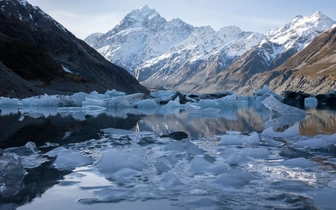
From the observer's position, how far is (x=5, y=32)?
3701 inches

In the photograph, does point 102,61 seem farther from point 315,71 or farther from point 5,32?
point 315,71

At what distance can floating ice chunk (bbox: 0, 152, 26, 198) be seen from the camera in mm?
6011

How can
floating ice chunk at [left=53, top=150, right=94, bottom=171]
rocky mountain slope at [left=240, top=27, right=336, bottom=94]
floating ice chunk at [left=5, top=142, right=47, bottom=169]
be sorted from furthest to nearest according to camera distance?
1. rocky mountain slope at [left=240, top=27, right=336, bottom=94]
2. floating ice chunk at [left=5, top=142, right=47, bottom=169]
3. floating ice chunk at [left=53, top=150, right=94, bottom=171]

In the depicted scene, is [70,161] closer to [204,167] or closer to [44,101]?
[204,167]

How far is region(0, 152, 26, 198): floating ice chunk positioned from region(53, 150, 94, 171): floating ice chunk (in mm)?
1327

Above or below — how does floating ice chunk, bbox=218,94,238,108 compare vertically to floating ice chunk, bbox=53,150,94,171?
above

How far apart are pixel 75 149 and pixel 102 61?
4378 inches

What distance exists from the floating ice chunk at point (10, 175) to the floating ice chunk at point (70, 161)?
52.2 inches

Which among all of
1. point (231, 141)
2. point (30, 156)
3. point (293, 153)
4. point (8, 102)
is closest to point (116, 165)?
point (30, 156)

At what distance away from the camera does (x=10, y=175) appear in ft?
21.5

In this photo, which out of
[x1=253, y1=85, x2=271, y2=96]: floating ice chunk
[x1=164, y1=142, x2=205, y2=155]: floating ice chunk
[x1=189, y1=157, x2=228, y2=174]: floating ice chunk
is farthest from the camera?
[x1=253, y1=85, x2=271, y2=96]: floating ice chunk

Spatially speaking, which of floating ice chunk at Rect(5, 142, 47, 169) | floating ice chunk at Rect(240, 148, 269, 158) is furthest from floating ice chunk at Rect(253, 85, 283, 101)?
floating ice chunk at Rect(5, 142, 47, 169)

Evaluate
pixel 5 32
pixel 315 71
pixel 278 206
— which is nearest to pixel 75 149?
pixel 278 206

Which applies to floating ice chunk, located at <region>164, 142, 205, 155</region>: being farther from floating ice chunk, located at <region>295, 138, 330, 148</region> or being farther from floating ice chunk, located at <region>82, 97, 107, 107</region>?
floating ice chunk, located at <region>82, 97, 107, 107</region>
